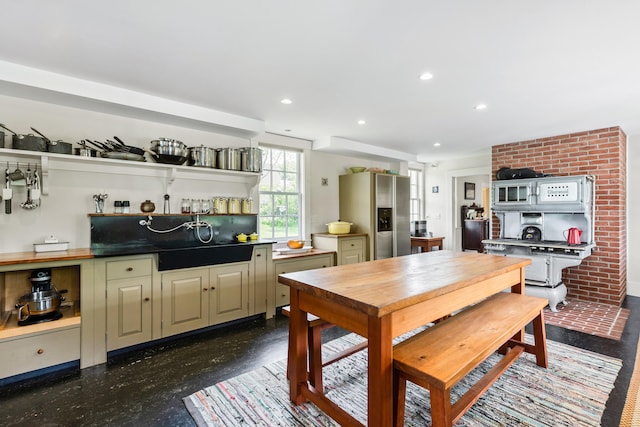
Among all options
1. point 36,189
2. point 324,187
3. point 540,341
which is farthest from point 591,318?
point 36,189

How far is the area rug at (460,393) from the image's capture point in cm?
189

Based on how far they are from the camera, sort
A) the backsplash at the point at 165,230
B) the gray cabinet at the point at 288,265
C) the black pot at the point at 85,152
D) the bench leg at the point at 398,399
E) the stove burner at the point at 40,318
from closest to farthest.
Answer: the bench leg at the point at 398,399 < the stove burner at the point at 40,318 < the black pot at the point at 85,152 < the backsplash at the point at 165,230 < the gray cabinet at the point at 288,265

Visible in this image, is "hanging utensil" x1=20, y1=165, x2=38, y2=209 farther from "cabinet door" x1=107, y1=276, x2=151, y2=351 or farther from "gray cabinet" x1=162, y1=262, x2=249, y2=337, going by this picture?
"gray cabinet" x1=162, y1=262, x2=249, y2=337

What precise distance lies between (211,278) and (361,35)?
256cm

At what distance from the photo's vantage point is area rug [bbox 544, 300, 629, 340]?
3.23 metres

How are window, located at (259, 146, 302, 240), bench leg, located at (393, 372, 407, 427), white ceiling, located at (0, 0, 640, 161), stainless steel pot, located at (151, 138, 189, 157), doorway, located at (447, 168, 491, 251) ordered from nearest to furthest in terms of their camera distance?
bench leg, located at (393, 372, 407, 427) < white ceiling, located at (0, 0, 640, 161) < stainless steel pot, located at (151, 138, 189, 157) < window, located at (259, 146, 302, 240) < doorway, located at (447, 168, 491, 251)

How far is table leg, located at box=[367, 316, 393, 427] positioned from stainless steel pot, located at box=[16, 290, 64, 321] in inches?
103

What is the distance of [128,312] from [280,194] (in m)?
2.47

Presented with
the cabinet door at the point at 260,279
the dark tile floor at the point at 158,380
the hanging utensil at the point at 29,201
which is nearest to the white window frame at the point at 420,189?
the dark tile floor at the point at 158,380

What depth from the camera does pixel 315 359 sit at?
6.97 feet

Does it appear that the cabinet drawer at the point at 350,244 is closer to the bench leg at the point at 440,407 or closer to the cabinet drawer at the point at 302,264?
the cabinet drawer at the point at 302,264

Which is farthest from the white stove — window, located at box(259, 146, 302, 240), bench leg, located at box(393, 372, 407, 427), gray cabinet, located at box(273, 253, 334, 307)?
bench leg, located at box(393, 372, 407, 427)

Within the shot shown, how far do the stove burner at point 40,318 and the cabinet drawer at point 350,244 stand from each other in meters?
3.17

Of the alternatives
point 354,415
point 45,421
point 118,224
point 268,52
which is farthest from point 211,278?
point 268,52
